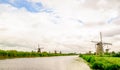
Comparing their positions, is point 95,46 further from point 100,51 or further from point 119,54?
point 119,54

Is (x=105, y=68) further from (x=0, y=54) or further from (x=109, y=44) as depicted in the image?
(x=109, y=44)

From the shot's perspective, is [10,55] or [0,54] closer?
[0,54]

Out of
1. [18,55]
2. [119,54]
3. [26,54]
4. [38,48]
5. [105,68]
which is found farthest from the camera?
[38,48]

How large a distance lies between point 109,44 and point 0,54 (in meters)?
59.4

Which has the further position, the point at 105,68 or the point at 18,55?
the point at 18,55

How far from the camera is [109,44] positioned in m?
110

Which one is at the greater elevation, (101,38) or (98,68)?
(101,38)

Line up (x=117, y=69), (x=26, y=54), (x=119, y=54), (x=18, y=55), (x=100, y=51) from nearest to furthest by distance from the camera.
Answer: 1. (x=117, y=69)
2. (x=119, y=54)
3. (x=18, y=55)
4. (x=26, y=54)
5. (x=100, y=51)

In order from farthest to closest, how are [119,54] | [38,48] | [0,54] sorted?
1. [38,48]
2. [119,54]
3. [0,54]

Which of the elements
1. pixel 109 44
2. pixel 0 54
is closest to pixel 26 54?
pixel 0 54

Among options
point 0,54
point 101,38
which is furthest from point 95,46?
point 0,54

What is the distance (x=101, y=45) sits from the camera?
99688 millimetres

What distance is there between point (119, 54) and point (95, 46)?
3715 cm

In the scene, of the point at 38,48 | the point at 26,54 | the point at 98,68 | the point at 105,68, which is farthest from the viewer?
the point at 38,48
